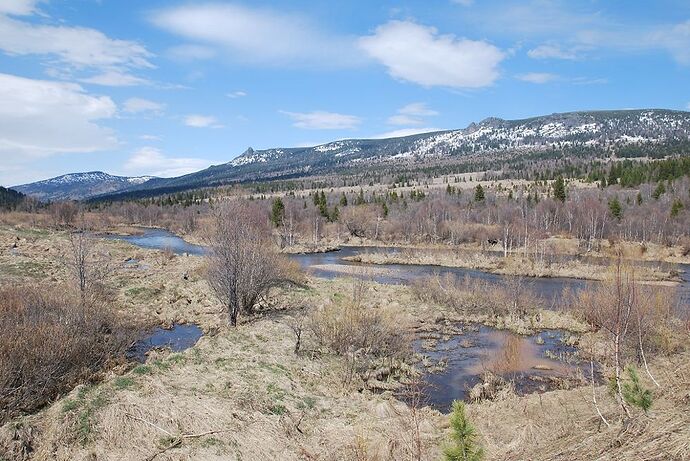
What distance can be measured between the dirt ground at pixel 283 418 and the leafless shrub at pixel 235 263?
7.74ft

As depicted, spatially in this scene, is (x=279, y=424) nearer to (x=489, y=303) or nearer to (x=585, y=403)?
(x=585, y=403)

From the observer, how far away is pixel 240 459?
36.6 ft

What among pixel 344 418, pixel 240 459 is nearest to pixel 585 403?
pixel 344 418

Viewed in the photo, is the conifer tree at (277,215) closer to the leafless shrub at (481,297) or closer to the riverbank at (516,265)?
the riverbank at (516,265)

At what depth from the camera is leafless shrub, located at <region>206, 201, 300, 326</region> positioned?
79.9 feet

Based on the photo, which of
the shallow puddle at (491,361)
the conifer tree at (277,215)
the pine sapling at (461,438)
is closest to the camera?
the pine sapling at (461,438)

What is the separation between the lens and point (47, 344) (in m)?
14.4

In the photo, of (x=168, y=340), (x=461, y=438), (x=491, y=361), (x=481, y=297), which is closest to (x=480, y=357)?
(x=491, y=361)

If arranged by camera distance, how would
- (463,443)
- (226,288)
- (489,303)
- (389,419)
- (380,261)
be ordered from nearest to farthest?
(463,443)
(389,419)
(226,288)
(489,303)
(380,261)

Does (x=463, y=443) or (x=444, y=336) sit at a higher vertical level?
(x=463, y=443)

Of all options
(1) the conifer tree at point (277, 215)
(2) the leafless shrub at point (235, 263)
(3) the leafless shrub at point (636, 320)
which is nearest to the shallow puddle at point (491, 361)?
(3) the leafless shrub at point (636, 320)

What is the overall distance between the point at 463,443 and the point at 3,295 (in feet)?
67.3

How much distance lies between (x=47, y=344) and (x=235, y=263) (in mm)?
10657

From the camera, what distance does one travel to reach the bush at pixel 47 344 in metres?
12.6
